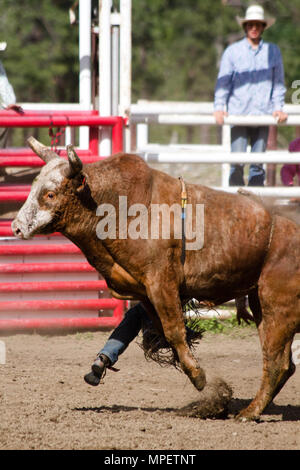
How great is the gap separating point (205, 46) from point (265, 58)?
97.1 ft

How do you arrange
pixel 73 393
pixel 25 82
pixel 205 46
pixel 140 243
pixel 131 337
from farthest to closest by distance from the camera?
pixel 205 46, pixel 25 82, pixel 73 393, pixel 131 337, pixel 140 243

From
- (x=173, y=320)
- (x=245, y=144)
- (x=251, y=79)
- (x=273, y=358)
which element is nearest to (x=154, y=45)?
(x=251, y=79)

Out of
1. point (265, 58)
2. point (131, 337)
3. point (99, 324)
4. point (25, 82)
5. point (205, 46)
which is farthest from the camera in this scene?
point (205, 46)

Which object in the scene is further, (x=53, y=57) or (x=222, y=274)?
(x=53, y=57)

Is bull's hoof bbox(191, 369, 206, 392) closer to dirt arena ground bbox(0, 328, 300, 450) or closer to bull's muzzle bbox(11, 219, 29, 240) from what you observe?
dirt arena ground bbox(0, 328, 300, 450)

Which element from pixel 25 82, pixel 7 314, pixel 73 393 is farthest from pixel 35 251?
pixel 25 82

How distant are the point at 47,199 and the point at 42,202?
0.03 metres

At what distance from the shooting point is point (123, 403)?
5.64 m

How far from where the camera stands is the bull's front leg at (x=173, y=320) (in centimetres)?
492

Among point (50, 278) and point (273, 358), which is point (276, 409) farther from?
point (50, 278)

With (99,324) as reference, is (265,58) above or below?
above

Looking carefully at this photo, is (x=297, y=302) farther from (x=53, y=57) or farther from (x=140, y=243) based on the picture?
(x=53, y=57)

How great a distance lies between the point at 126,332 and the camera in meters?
5.46

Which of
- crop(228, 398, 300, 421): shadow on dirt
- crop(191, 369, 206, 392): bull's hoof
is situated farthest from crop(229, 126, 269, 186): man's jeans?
crop(191, 369, 206, 392): bull's hoof
